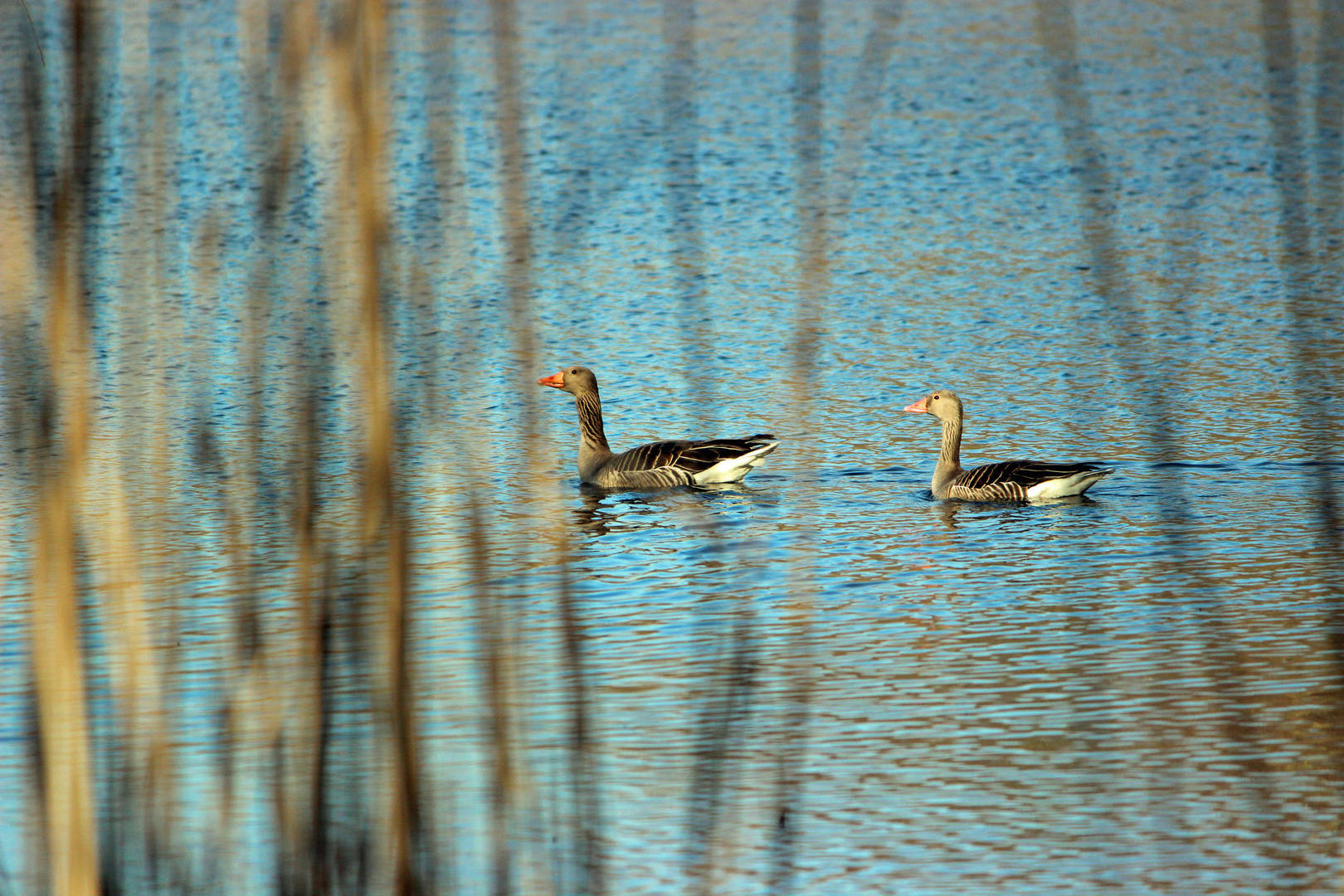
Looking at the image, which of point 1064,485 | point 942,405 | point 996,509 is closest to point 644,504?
point 942,405

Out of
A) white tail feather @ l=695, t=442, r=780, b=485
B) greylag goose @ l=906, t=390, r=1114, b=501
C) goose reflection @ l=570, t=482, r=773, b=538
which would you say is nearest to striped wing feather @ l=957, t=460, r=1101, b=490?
greylag goose @ l=906, t=390, r=1114, b=501

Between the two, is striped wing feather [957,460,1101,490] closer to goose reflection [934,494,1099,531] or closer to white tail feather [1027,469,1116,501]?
white tail feather [1027,469,1116,501]

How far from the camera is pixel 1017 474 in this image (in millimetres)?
10844

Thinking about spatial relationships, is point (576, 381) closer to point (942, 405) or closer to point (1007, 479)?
point (942, 405)

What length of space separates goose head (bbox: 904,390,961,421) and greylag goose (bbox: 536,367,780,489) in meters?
1.08

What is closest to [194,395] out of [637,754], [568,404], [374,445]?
[374,445]

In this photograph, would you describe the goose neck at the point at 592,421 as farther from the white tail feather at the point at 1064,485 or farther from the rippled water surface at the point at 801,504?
the white tail feather at the point at 1064,485

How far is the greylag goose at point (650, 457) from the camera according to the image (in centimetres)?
1180

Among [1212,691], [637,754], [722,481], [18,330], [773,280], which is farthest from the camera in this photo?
[773,280]

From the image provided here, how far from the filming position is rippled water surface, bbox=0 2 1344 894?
3273 millimetres

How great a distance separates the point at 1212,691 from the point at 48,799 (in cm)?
473

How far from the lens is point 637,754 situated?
A: 608 centimetres

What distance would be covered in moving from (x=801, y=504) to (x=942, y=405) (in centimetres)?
870

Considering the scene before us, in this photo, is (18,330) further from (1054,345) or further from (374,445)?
(1054,345)
